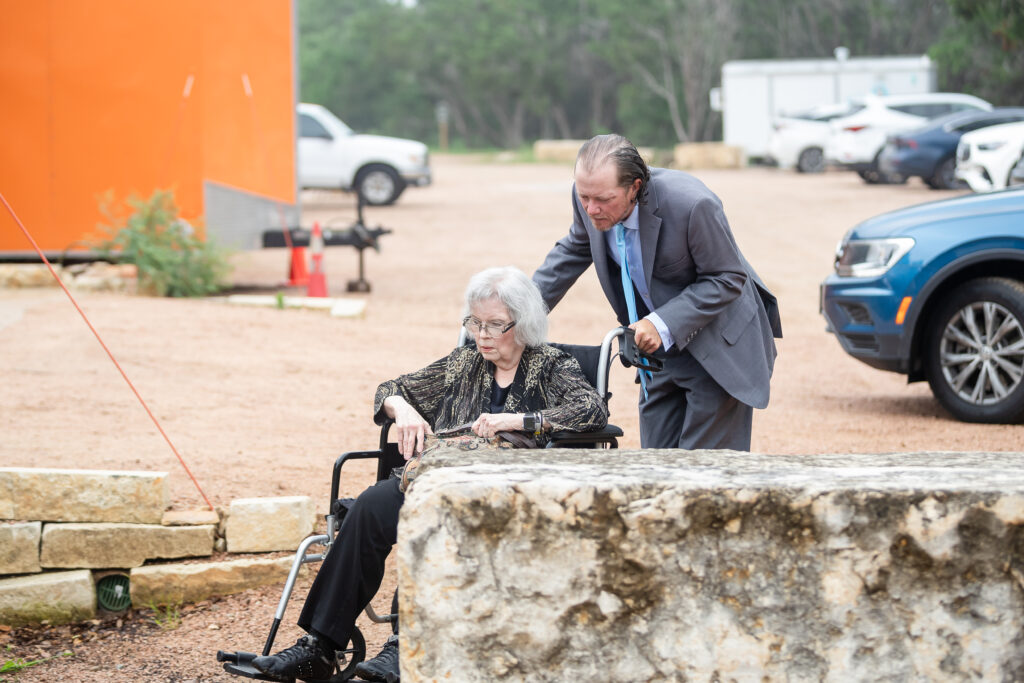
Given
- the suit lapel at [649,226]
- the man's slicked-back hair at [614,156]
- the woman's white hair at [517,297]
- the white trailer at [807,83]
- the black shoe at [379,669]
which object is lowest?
the black shoe at [379,669]

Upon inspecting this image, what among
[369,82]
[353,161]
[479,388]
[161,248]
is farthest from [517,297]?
[369,82]

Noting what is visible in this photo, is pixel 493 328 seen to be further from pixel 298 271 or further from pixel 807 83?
pixel 807 83

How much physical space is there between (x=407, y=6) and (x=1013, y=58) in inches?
1356

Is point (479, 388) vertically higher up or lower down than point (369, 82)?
lower down

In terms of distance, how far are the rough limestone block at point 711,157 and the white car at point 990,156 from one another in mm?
14997

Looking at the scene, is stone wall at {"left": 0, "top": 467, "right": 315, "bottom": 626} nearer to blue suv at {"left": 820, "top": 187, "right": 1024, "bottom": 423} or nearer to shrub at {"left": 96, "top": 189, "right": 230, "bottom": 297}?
blue suv at {"left": 820, "top": 187, "right": 1024, "bottom": 423}

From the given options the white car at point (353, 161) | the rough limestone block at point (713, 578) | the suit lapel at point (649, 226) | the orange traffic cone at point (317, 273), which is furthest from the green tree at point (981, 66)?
the rough limestone block at point (713, 578)

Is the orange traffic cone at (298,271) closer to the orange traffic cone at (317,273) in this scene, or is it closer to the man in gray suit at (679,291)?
the orange traffic cone at (317,273)

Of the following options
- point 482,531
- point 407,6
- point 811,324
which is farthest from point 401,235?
point 407,6

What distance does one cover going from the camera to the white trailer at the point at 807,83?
33.7 m

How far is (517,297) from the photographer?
4.14 m

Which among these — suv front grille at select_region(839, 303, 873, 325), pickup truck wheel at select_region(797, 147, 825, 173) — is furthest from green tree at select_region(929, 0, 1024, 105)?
suv front grille at select_region(839, 303, 873, 325)

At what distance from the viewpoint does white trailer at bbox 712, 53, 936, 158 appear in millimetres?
33688

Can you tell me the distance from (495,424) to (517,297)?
0.44m
